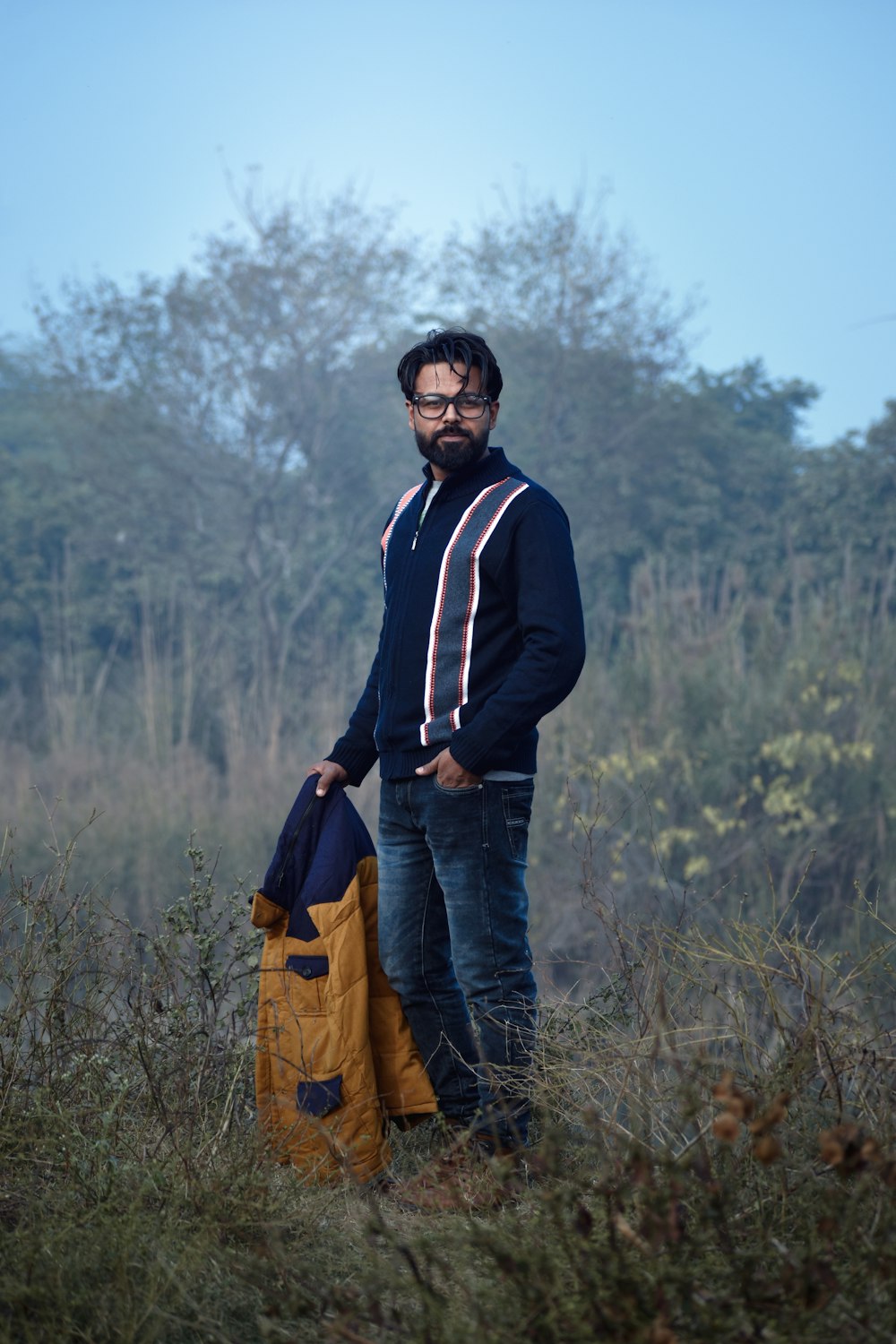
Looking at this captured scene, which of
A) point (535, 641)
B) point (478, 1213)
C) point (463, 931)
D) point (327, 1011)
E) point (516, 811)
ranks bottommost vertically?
point (478, 1213)

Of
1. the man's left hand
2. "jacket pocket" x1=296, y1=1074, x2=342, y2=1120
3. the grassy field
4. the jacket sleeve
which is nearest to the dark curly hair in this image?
the jacket sleeve

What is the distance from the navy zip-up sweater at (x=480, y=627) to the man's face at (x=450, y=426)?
0.06m

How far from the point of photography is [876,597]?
52.3ft

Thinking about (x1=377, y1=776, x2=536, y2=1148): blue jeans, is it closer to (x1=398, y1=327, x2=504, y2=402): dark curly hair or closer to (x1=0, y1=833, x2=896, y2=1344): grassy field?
(x1=0, y1=833, x2=896, y2=1344): grassy field

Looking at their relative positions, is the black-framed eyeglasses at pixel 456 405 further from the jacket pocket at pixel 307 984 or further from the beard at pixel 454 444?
the jacket pocket at pixel 307 984

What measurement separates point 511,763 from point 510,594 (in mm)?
376

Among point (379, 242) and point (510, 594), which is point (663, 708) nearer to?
point (510, 594)

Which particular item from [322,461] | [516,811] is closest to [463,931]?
[516,811]

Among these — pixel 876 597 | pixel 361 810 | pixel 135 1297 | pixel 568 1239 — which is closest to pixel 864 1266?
pixel 568 1239

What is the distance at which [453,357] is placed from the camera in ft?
9.64

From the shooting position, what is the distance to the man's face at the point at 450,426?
2.93 meters

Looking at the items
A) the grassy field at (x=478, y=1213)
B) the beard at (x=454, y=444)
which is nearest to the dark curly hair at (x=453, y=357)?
the beard at (x=454, y=444)

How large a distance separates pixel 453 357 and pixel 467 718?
2.70 ft

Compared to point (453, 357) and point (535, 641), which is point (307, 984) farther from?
point (453, 357)
